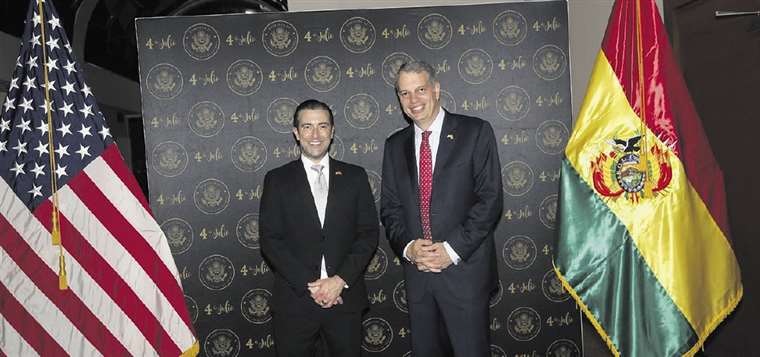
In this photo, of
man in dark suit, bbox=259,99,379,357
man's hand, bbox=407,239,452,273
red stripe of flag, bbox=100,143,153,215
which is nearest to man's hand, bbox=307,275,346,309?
man in dark suit, bbox=259,99,379,357

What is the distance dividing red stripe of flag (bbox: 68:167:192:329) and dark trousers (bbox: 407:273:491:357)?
1043 mm

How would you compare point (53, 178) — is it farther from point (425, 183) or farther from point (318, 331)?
point (425, 183)

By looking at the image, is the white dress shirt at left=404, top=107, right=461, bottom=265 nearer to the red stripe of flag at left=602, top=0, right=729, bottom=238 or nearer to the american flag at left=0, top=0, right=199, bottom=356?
the red stripe of flag at left=602, top=0, right=729, bottom=238

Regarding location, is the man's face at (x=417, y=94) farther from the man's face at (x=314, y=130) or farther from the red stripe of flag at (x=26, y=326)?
the red stripe of flag at (x=26, y=326)

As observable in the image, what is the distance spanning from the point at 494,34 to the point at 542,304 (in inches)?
59.7

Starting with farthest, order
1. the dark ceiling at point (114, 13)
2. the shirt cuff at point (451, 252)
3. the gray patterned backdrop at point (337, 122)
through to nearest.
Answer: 1. the dark ceiling at point (114, 13)
2. the gray patterned backdrop at point (337, 122)
3. the shirt cuff at point (451, 252)

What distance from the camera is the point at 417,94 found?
285 centimetres

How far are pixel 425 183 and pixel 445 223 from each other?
0.66ft

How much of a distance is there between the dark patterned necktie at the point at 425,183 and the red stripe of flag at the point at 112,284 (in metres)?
1.20

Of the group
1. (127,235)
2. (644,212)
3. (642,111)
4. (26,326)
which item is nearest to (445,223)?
(644,212)

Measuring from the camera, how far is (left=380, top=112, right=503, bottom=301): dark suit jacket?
110 inches

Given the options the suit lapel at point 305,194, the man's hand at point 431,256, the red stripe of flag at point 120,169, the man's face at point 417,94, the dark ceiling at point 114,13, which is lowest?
the man's hand at point 431,256

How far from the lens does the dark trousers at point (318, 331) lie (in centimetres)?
286

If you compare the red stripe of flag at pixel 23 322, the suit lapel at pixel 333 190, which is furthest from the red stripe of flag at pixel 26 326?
the suit lapel at pixel 333 190
